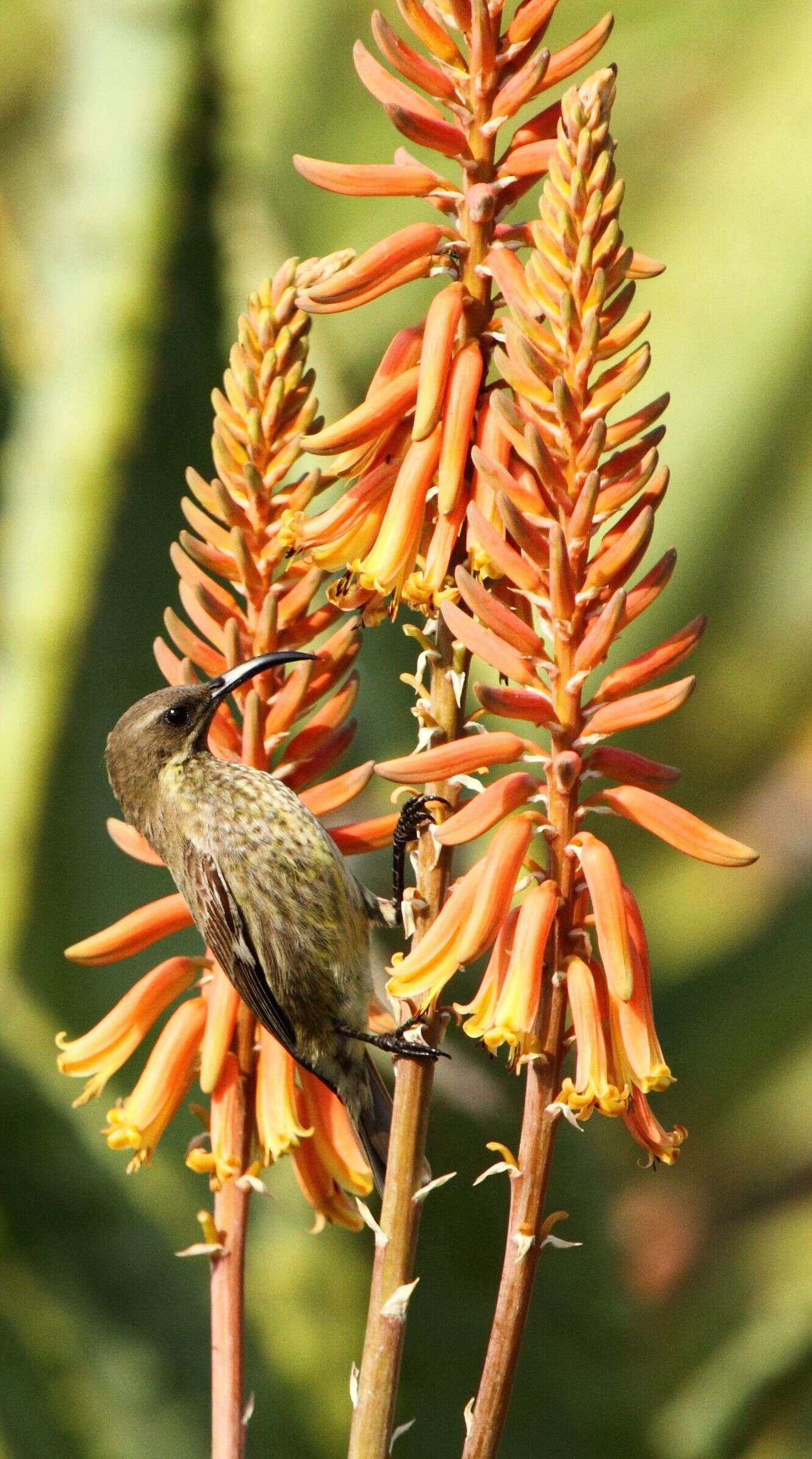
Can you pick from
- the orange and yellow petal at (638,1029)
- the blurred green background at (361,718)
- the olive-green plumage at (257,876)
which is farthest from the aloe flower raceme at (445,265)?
the blurred green background at (361,718)

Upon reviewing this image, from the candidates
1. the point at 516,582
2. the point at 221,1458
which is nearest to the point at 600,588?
the point at 516,582

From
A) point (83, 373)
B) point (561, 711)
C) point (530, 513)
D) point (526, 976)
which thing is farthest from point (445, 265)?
point (83, 373)

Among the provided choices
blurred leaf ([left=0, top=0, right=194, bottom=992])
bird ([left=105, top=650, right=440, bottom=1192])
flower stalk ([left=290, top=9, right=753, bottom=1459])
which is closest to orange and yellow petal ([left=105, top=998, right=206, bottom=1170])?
bird ([left=105, top=650, right=440, bottom=1192])

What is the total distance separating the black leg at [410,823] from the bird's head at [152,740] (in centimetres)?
26

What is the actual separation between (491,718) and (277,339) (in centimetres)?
142

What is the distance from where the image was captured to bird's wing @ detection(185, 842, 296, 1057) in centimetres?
123

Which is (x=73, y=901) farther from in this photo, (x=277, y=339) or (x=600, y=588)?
(x=600, y=588)

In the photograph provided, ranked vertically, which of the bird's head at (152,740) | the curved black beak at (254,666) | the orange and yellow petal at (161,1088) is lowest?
the orange and yellow petal at (161,1088)

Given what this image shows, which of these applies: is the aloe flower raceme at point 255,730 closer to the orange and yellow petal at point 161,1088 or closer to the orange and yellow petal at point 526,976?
the orange and yellow petal at point 161,1088

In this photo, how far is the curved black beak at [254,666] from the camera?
117 cm

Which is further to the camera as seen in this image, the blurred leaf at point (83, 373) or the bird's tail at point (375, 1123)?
the blurred leaf at point (83, 373)

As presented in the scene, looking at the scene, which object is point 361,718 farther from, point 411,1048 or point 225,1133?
point 411,1048

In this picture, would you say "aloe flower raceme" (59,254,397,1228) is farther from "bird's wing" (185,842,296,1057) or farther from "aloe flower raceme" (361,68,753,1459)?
"aloe flower raceme" (361,68,753,1459)

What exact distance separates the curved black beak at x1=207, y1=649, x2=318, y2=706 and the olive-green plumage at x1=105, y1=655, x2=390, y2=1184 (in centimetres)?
20
